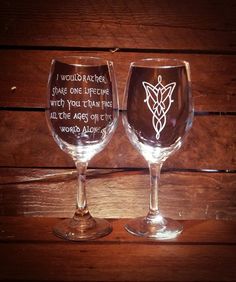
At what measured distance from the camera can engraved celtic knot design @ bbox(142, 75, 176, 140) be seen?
2.35ft

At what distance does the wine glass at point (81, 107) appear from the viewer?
0.71 m

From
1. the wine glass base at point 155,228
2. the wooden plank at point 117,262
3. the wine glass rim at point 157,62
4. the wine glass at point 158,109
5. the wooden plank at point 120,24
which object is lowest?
the wooden plank at point 117,262

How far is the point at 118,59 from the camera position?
83 cm

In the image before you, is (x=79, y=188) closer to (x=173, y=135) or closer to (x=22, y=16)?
(x=173, y=135)

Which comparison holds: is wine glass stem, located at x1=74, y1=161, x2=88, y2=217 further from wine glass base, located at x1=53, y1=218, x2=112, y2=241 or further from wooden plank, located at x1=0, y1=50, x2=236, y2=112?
wooden plank, located at x1=0, y1=50, x2=236, y2=112

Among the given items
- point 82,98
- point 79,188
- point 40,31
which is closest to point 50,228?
point 79,188

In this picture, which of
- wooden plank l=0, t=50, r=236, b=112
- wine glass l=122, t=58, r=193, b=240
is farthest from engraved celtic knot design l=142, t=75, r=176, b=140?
wooden plank l=0, t=50, r=236, b=112

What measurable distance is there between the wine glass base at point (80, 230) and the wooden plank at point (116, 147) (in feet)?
0.42

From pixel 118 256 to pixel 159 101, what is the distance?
0.25 meters

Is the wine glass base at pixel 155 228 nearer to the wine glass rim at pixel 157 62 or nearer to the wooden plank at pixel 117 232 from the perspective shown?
the wooden plank at pixel 117 232

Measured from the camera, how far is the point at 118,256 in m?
0.65

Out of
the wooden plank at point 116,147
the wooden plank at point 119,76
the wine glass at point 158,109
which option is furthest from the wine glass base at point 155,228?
the wooden plank at point 119,76

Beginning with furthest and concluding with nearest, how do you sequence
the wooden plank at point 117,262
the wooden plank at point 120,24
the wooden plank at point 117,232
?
the wooden plank at point 120,24 < the wooden plank at point 117,232 < the wooden plank at point 117,262

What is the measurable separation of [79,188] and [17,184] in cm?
17
